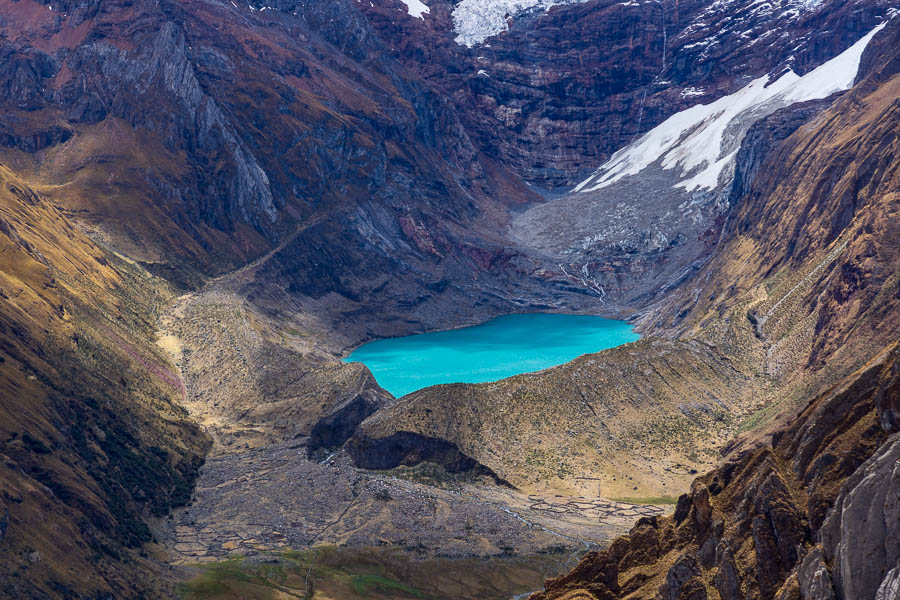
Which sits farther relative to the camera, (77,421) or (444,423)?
(444,423)

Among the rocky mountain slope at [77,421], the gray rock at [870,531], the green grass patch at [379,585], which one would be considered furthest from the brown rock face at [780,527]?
the rocky mountain slope at [77,421]

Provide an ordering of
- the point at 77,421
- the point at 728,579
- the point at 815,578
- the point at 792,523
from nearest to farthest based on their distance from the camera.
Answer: the point at 815,578, the point at 792,523, the point at 728,579, the point at 77,421

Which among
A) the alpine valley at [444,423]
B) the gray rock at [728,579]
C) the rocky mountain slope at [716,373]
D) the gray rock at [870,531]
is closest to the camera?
the gray rock at [870,531]

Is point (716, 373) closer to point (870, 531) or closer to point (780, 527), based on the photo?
point (780, 527)

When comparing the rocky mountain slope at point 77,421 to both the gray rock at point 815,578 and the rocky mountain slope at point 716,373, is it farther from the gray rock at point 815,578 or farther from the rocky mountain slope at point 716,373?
the gray rock at point 815,578

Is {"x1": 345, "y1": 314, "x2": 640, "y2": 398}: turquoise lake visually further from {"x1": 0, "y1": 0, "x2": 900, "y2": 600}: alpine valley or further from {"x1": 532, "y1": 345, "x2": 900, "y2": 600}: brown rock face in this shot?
{"x1": 532, "y1": 345, "x2": 900, "y2": 600}: brown rock face

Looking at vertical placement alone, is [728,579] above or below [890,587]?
above

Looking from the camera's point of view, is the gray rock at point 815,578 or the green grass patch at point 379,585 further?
the green grass patch at point 379,585

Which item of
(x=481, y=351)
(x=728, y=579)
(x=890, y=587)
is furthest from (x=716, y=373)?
(x=890, y=587)

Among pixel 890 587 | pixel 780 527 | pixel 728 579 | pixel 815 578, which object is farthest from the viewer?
pixel 728 579
